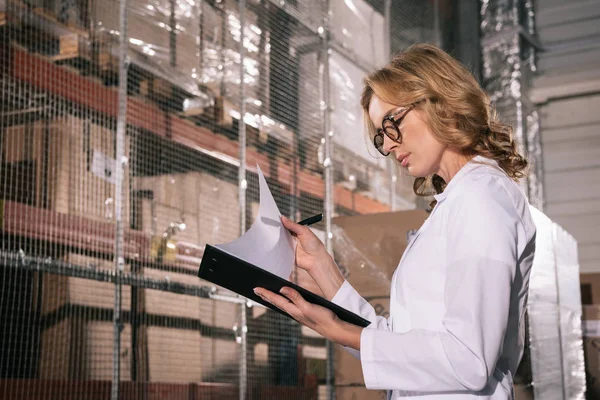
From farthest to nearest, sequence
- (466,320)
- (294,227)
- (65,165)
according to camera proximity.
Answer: (65,165)
(294,227)
(466,320)

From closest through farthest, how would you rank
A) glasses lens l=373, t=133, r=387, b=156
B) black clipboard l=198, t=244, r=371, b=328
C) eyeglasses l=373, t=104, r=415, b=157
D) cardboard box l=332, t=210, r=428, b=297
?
black clipboard l=198, t=244, r=371, b=328 → eyeglasses l=373, t=104, r=415, b=157 → glasses lens l=373, t=133, r=387, b=156 → cardboard box l=332, t=210, r=428, b=297

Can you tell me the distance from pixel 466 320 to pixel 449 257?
0.40 ft

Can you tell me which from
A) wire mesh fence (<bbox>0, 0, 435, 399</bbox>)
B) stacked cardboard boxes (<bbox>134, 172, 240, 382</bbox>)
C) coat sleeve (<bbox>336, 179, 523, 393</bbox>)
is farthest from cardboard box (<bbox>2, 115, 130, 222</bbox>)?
coat sleeve (<bbox>336, 179, 523, 393</bbox>)

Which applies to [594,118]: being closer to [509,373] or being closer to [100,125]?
[100,125]

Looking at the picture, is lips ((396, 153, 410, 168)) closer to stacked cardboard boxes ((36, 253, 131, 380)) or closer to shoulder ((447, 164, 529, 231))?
shoulder ((447, 164, 529, 231))

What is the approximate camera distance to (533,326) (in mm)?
3598

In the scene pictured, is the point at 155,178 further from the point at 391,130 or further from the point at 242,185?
the point at 391,130

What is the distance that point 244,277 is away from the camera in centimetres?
153

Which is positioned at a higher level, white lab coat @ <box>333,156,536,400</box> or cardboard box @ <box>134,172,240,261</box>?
cardboard box @ <box>134,172,240,261</box>

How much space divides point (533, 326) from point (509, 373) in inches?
86.2

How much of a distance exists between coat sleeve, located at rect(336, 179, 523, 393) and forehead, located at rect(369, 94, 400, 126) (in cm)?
31

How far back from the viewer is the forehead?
1.64m

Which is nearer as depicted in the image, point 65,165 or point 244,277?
point 244,277

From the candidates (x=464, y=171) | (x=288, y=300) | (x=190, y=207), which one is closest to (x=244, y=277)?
(x=288, y=300)
